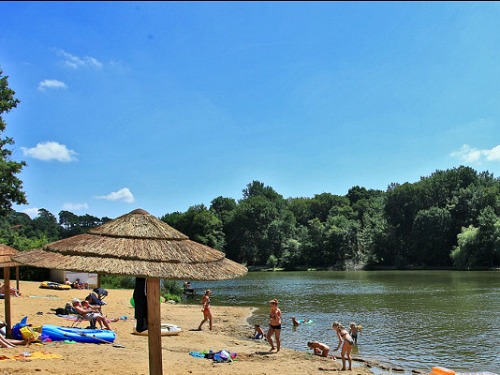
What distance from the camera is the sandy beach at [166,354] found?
384 inches

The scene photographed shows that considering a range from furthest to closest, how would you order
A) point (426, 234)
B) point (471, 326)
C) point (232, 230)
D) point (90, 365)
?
point (232, 230), point (426, 234), point (471, 326), point (90, 365)

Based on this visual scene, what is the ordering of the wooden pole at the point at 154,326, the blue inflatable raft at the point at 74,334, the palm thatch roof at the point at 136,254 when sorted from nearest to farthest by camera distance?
the palm thatch roof at the point at 136,254, the wooden pole at the point at 154,326, the blue inflatable raft at the point at 74,334

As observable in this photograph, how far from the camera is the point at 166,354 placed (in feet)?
40.7

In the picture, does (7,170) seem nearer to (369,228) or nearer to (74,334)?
(74,334)

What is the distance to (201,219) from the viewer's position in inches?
3730

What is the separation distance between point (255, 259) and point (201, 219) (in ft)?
45.5

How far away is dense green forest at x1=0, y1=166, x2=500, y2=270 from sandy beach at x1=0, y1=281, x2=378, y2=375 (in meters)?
27.3

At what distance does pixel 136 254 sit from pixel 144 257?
0.12 metres

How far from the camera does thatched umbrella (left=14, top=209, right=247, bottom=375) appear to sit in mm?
6191

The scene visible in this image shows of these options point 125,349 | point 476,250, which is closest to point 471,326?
point 125,349

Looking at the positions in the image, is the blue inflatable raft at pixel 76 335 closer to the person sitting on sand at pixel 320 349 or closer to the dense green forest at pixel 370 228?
the person sitting on sand at pixel 320 349

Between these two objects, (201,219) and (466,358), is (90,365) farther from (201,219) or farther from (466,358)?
(201,219)

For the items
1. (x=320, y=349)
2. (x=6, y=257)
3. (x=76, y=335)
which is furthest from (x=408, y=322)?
(x=6, y=257)

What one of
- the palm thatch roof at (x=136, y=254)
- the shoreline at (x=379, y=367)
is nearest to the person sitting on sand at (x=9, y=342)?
the palm thatch roof at (x=136, y=254)
